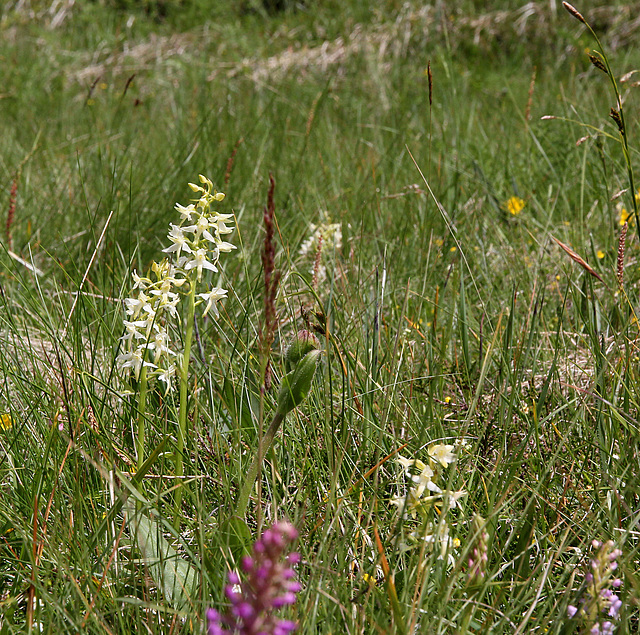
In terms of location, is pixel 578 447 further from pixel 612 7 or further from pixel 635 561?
pixel 612 7

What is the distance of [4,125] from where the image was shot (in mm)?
4609

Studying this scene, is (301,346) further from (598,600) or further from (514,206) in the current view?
(514,206)

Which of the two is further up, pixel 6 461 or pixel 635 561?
pixel 6 461

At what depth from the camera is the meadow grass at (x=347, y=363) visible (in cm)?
99

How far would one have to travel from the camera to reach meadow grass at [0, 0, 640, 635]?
3.24 feet

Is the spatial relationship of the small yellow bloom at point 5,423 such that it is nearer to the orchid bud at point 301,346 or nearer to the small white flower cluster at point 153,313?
the small white flower cluster at point 153,313

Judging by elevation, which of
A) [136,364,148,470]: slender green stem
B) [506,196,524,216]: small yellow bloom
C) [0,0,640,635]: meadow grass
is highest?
[136,364,148,470]: slender green stem

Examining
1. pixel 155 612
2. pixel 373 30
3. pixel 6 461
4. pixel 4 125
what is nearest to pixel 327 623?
pixel 155 612

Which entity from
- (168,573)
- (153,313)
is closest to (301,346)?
(153,313)

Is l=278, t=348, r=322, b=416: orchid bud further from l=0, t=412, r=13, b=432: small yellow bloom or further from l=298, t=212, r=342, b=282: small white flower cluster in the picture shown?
l=298, t=212, r=342, b=282: small white flower cluster

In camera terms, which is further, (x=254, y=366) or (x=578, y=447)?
(x=254, y=366)

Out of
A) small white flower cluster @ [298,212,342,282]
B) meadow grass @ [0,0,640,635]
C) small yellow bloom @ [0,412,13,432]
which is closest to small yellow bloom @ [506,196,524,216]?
meadow grass @ [0,0,640,635]

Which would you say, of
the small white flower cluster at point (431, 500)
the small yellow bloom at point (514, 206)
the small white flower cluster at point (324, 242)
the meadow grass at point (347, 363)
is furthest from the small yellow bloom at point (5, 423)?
the small yellow bloom at point (514, 206)

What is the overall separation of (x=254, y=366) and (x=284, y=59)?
604cm
